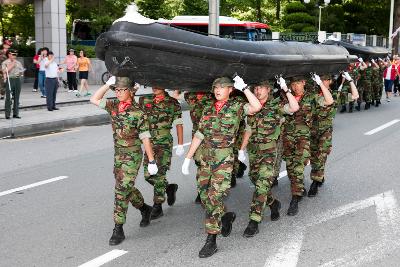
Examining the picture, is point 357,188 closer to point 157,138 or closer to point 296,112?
point 296,112

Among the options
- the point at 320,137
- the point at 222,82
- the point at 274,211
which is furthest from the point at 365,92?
the point at 222,82

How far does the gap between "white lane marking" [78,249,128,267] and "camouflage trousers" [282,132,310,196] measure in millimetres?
2349

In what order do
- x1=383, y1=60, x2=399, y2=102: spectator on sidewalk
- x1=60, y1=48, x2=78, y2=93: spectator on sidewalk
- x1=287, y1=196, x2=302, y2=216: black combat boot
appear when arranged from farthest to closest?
x1=383, y1=60, x2=399, y2=102: spectator on sidewalk, x1=60, y1=48, x2=78, y2=93: spectator on sidewalk, x1=287, y1=196, x2=302, y2=216: black combat boot

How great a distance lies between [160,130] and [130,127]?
0.77m

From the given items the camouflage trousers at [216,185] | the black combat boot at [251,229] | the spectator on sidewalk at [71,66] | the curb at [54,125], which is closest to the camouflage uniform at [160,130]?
the camouflage trousers at [216,185]

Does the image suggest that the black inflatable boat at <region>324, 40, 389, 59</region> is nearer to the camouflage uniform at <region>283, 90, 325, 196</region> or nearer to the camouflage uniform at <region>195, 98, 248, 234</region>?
the camouflage uniform at <region>283, 90, 325, 196</region>

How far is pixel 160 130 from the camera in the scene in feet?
19.7

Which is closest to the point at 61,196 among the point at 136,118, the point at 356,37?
the point at 136,118

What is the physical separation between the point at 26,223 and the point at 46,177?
2.17 metres

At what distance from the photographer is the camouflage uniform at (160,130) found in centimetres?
600

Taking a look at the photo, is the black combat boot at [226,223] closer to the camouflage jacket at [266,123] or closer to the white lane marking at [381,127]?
the camouflage jacket at [266,123]

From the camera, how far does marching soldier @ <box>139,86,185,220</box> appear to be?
19.7 feet

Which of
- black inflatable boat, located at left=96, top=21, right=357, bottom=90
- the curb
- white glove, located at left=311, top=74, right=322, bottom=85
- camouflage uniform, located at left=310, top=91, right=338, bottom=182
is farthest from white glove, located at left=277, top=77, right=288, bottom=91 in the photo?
the curb

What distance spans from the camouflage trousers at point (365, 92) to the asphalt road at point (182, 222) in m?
6.75
